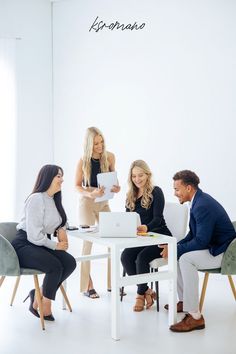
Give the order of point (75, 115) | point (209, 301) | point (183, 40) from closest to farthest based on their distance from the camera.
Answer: point (209, 301) → point (183, 40) → point (75, 115)

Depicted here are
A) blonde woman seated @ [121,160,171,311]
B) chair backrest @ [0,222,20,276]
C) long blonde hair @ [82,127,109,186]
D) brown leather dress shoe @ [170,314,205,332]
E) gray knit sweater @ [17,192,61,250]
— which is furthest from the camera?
long blonde hair @ [82,127,109,186]

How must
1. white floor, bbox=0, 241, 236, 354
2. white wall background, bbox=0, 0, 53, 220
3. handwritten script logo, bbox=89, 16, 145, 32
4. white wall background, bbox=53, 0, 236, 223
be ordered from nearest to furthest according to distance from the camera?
white floor, bbox=0, 241, 236, 354 → white wall background, bbox=53, 0, 236, 223 → handwritten script logo, bbox=89, 16, 145, 32 → white wall background, bbox=0, 0, 53, 220

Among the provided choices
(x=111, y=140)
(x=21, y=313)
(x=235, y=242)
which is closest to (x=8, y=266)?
(x=21, y=313)

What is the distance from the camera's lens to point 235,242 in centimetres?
405

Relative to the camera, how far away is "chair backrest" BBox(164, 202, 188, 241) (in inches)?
183

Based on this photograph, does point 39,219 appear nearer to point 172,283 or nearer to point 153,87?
point 172,283

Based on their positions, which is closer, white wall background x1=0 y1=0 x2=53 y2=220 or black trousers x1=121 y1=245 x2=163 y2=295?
black trousers x1=121 y1=245 x2=163 y2=295

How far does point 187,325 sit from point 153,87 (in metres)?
2.67

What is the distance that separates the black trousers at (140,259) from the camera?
4.37 metres

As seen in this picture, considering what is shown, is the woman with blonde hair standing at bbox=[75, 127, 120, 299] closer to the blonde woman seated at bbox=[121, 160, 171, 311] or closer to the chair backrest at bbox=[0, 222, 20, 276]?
the blonde woman seated at bbox=[121, 160, 171, 311]

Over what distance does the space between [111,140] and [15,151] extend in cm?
100

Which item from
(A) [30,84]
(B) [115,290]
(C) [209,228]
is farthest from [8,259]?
(A) [30,84]

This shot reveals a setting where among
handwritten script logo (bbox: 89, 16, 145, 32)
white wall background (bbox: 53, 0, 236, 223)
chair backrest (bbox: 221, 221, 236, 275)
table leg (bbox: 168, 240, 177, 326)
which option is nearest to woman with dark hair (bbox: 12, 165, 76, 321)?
table leg (bbox: 168, 240, 177, 326)

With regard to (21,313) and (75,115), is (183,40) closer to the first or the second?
(75,115)
